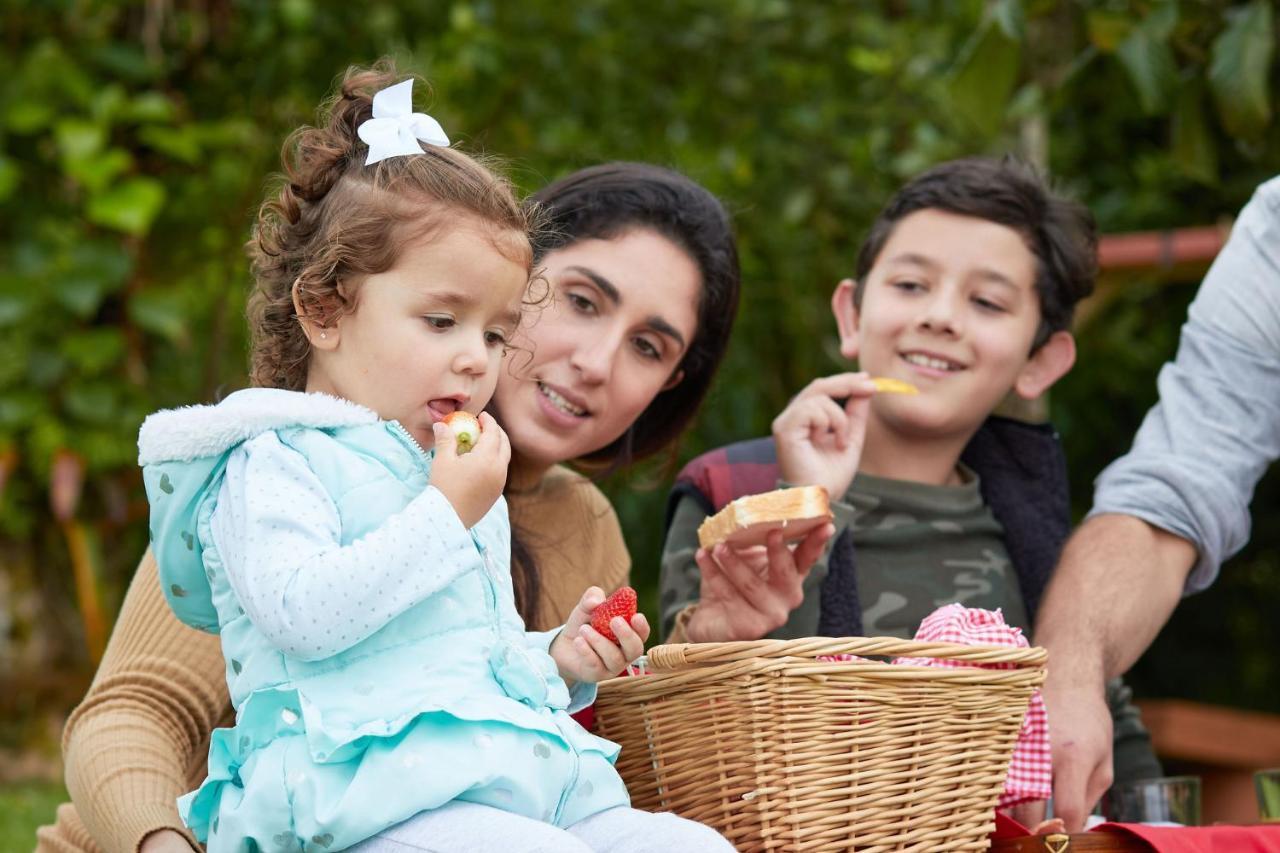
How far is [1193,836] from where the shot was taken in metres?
2.10

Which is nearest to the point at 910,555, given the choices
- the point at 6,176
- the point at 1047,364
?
the point at 1047,364

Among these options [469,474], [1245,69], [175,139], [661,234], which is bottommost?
[469,474]

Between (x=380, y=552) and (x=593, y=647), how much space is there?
374 mm

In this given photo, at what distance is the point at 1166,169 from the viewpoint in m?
5.56

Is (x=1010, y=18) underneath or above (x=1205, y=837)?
above

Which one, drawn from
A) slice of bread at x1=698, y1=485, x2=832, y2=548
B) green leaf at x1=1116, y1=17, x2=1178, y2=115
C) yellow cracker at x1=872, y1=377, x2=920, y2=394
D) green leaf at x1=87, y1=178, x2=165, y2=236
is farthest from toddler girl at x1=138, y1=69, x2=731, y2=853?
green leaf at x1=87, y1=178, x2=165, y2=236

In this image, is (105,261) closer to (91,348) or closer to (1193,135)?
(91,348)

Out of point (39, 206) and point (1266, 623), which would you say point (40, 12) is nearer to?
point (39, 206)

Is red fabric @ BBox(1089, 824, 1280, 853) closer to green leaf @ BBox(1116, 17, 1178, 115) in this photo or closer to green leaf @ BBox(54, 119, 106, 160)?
green leaf @ BBox(1116, 17, 1178, 115)

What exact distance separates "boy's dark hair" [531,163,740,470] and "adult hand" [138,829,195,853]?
1.04m

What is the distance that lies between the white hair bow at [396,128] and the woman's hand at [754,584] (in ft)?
2.51

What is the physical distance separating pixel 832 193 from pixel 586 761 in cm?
364

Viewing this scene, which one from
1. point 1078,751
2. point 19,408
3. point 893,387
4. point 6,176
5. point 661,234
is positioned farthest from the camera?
point 19,408

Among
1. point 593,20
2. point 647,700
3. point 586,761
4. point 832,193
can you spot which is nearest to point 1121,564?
point 647,700
